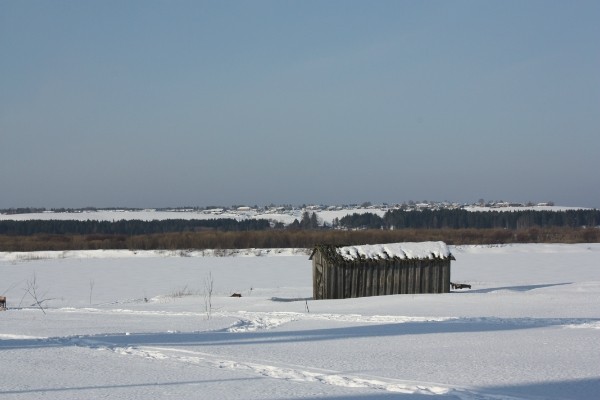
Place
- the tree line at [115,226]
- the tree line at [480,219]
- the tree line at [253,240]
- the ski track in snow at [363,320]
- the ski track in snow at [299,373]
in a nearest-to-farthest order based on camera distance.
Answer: the ski track in snow at [299,373] < the ski track in snow at [363,320] < the tree line at [253,240] < the tree line at [115,226] < the tree line at [480,219]

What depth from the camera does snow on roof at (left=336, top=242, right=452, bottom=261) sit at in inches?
976

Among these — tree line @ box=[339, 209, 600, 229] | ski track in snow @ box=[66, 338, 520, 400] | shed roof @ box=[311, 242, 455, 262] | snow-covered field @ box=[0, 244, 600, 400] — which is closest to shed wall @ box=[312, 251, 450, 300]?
shed roof @ box=[311, 242, 455, 262]

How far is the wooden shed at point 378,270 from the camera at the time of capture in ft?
80.4

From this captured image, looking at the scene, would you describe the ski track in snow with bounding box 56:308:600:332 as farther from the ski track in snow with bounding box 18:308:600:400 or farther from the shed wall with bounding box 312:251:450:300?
the shed wall with bounding box 312:251:450:300

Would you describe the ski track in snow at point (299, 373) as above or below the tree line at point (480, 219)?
below

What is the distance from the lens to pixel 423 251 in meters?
25.6

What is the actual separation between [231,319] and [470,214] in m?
117

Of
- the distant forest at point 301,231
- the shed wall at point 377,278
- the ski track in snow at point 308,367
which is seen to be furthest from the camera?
the distant forest at point 301,231

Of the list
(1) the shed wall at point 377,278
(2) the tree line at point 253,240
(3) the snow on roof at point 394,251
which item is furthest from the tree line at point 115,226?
(1) the shed wall at point 377,278

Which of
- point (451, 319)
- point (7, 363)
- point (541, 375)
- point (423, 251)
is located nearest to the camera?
point (541, 375)

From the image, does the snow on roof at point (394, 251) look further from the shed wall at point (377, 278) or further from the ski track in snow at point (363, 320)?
the ski track in snow at point (363, 320)

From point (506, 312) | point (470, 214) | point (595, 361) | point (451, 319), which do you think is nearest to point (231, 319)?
point (451, 319)

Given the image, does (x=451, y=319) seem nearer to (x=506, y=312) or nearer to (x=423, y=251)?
(x=506, y=312)

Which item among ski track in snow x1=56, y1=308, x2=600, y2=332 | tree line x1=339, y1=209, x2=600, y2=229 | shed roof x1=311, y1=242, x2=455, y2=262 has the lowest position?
ski track in snow x1=56, y1=308, x2=600, y2=332
